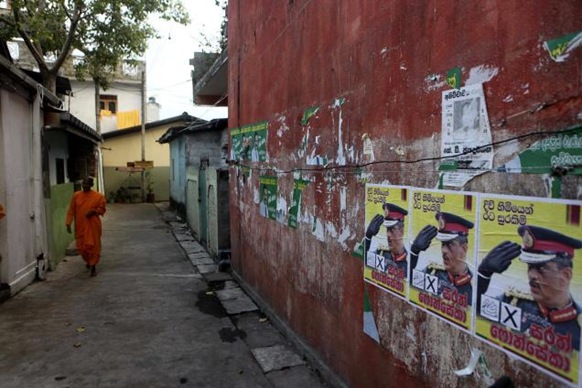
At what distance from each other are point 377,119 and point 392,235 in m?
0.83

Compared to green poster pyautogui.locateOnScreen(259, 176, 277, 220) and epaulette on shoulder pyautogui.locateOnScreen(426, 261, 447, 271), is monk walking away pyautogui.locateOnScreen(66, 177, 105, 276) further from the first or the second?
epaulette on shoulder pyautogui.locateOnScreen(426, 261, 447, 271)

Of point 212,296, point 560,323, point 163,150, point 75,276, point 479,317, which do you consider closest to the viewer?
point 560,323

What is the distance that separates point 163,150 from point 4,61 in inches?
710

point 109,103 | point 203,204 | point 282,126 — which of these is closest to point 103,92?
point 109,103

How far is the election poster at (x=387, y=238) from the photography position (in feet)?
9.28

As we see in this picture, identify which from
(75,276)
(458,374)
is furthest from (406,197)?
(75,276)

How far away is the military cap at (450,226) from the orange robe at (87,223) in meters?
7.10

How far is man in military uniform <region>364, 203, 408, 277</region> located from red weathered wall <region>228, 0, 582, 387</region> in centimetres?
21

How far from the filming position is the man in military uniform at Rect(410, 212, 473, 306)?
7.47 ft

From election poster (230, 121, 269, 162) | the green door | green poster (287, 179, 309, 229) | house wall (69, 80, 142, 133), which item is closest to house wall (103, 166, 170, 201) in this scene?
house wall (69, 80, 142, 133)

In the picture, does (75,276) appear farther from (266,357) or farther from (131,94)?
(131,94)

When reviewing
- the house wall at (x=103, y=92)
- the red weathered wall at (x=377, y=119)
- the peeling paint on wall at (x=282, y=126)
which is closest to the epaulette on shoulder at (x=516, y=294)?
the red weathered wall at (x=377, y=119)

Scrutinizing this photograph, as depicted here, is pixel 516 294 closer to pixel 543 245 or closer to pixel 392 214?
pixel 543 245

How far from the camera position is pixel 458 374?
90.3 inches
